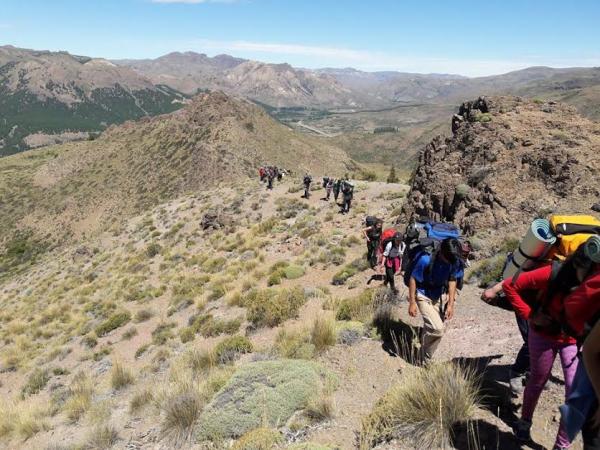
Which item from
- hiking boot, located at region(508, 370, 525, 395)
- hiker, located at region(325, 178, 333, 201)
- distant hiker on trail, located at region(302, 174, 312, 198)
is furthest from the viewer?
distant hiker on trail, located at region(302, 174, 312, 198)

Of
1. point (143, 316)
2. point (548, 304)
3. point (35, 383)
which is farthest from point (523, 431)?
point (143, 316)

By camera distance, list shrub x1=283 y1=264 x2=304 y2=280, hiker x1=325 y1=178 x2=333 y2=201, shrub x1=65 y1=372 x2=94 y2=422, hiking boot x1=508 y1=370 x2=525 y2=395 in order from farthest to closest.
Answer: hiker x1=325 y1=178 x2=333 y2=201
shrub x1=283 y1=264 x2=304 y2=280
shrub x1=65 y1=372 x2=94 y2=422
hiking boot x1=508 y1=370 x2=525 y2=395

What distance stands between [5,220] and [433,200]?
245 feet

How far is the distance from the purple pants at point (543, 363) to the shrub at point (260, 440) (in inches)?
118

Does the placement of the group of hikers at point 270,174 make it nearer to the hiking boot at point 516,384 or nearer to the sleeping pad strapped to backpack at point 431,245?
the sleeping pad strapped to backpack at point 431,245

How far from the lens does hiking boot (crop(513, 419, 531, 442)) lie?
4473 mm

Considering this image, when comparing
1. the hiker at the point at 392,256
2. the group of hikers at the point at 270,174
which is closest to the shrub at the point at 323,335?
the hiker at the point at 392,256

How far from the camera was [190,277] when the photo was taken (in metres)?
21.7

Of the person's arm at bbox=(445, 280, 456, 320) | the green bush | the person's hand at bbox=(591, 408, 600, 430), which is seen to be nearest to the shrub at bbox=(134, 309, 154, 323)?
the green bush

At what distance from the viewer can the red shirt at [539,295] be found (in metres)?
3.98

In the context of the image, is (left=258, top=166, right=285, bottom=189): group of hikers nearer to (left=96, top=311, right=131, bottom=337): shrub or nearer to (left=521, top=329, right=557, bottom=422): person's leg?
(left=96, top=311, right=131, bottom=337): shrub

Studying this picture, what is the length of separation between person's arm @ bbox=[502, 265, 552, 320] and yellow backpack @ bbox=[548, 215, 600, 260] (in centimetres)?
28

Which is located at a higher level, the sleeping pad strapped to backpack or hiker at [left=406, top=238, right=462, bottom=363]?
the sleeping pad strapped to backpack

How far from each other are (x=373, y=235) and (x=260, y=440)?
386 inches
